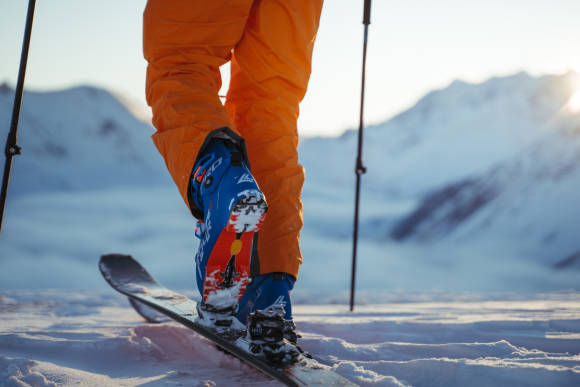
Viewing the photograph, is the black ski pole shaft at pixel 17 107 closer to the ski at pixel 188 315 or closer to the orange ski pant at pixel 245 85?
the ski at pixel 188 315

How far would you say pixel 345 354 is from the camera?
83 centimetres

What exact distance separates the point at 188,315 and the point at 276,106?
47cm

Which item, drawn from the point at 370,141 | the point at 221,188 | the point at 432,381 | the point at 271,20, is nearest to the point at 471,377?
the point at 432,381

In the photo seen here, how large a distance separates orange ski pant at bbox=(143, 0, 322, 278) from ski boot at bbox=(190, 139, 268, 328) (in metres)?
0.05

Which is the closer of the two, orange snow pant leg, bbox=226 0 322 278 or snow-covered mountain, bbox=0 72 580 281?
orange snow pant leg, bbox=226 0 322 278

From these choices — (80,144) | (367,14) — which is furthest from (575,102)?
(80,144)

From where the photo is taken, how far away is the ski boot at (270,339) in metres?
0.61

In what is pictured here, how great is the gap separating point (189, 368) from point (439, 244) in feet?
26.6

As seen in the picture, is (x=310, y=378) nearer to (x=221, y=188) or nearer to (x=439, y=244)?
(x=221, y=188)

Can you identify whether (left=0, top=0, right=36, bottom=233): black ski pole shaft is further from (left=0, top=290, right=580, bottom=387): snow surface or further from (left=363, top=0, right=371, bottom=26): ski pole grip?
(left=363, top=0, right=371, bottom=26): ski pole grip

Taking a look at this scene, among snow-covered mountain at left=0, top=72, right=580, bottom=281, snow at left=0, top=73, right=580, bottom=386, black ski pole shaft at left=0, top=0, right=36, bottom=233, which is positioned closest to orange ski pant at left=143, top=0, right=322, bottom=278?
black ski pole shaft at left=0, top=0, right=36, bottom=233

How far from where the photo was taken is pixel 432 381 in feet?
2.06

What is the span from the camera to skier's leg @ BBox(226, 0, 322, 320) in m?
0.82

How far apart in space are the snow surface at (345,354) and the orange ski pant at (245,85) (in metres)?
0.21
